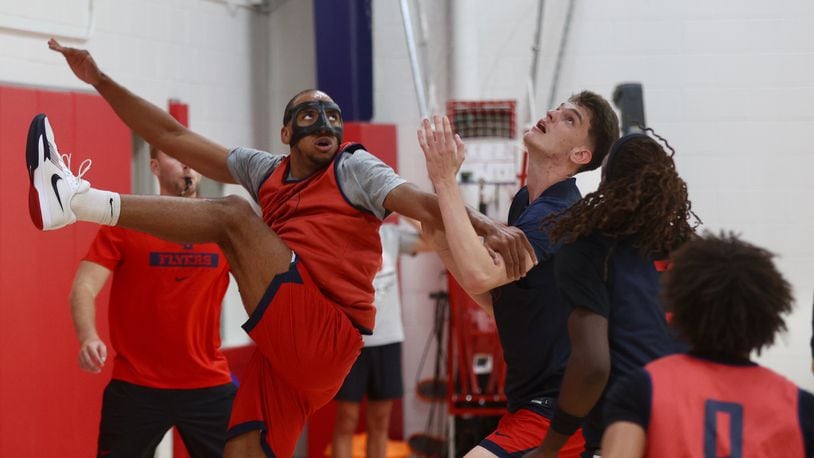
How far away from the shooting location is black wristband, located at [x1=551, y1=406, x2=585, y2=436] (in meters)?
2.53

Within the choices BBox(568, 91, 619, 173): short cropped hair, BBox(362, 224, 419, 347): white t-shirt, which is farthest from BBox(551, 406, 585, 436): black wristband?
BBox(362, 224, 419, 347): white t-shirt

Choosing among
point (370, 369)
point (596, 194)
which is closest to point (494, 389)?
point (370, 369)

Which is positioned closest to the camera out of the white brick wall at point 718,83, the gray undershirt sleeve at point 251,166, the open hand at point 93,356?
the gray undershirt sleeve at point 251,166

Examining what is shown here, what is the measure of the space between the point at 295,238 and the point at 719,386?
1.67 metres

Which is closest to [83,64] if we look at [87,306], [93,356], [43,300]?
[87,306]

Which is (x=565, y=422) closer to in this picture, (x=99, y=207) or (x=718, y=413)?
(x=718, y=413)

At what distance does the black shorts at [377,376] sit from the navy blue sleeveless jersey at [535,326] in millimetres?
2593

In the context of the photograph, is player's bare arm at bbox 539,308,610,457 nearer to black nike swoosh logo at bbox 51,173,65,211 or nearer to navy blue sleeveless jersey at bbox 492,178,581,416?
navy blue sleeveless jersey at bbox 492,178,581,416

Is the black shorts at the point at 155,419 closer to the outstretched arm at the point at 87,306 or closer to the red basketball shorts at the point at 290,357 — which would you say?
the outstretched arm at the point at 87,306

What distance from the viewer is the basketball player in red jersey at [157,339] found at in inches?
160

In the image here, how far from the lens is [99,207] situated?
3137 mm

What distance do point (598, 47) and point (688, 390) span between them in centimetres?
474

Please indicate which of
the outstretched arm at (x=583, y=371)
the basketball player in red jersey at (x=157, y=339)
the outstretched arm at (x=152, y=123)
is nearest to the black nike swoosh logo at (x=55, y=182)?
the outstretched arm at (x=152, y=123)

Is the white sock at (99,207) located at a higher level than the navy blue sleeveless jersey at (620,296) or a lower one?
higher
